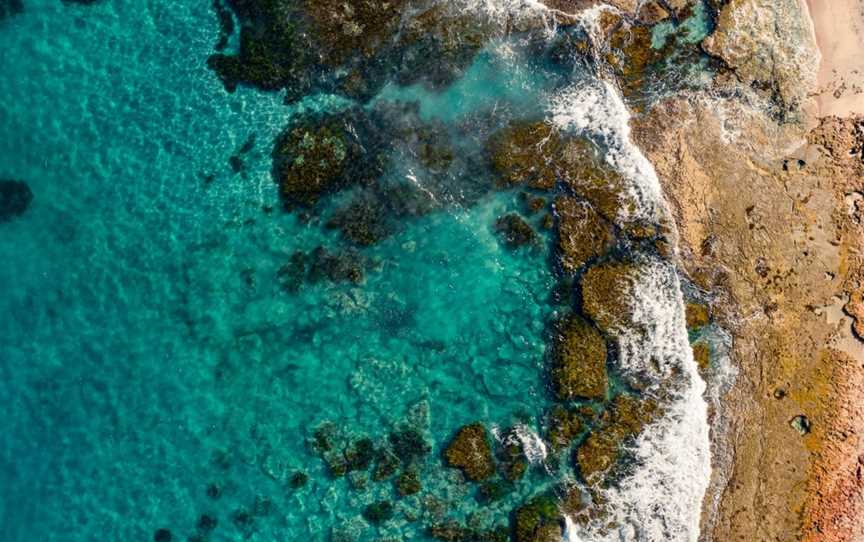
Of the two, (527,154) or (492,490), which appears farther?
(527,154)

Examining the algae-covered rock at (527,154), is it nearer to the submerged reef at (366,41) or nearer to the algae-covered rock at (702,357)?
the submerged reef at (366,41)

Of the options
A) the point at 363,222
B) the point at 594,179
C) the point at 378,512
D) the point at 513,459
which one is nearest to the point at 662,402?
the point at 513,459

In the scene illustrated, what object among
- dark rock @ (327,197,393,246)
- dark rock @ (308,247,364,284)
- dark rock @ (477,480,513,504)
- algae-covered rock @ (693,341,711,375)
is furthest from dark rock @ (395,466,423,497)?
algae-covered rock @ (693,341,711,375)

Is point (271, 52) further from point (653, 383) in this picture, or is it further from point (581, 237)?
point (653, 383)

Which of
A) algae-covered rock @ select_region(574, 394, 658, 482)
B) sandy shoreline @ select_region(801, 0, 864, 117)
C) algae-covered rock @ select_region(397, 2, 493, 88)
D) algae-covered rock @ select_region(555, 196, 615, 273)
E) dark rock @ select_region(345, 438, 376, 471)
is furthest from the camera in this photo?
sandy shoreline @ select_region(801, 0, 864, 117)

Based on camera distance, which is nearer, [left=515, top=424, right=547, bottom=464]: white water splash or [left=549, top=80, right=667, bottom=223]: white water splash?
[left=515, top=424, right=547, bottom=464]: white water splash

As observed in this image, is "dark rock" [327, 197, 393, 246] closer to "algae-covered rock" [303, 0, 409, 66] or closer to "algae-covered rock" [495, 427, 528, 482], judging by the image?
"algae-covered rock" [303, 0, 409, 66]

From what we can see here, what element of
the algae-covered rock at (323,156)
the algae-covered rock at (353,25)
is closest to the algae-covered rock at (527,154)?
the algae-covered rock at (323,156)
